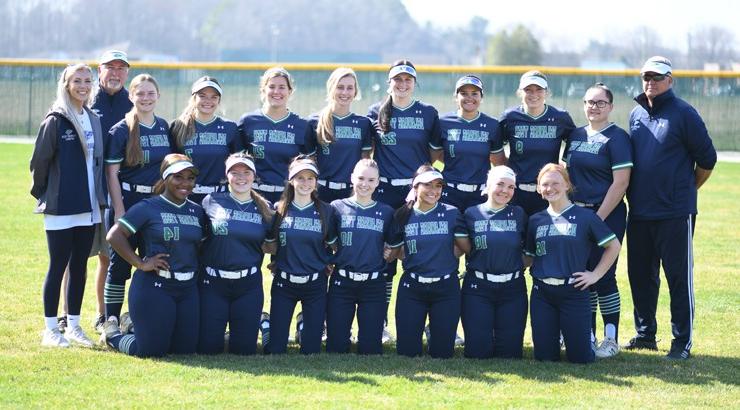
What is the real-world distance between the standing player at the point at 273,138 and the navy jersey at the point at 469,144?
100 centimetres

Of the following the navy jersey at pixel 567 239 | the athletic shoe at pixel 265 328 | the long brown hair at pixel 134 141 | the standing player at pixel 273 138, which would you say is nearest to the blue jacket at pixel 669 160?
the navy jersey at pixel 567 239

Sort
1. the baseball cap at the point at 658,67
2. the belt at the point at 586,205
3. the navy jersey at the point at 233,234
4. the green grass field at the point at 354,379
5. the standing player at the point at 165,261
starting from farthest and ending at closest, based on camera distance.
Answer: the belt at the point at 586,205, the baseball cap at the point at 658,67, the navy jersey at the point at 233,234, the standing player at the point at 165,261, the green grass field at the point at 354,379

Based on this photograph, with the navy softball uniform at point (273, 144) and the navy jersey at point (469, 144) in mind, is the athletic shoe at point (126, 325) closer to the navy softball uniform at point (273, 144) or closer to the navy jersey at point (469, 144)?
the navy softball uniform at point (273, 144)

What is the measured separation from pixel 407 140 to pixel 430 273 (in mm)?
1069

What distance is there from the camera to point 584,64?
106 m

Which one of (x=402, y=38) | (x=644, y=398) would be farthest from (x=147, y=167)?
(x=402, y=38)

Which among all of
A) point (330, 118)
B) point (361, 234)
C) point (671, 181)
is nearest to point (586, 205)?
point (671, 181)

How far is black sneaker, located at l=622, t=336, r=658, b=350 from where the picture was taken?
22.5 ft

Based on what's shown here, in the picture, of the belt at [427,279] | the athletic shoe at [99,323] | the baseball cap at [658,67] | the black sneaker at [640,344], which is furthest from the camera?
the athletic shoe at [99,323]

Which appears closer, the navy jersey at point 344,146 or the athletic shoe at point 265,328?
the athletic shoe at point 265,328

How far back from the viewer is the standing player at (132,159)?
260 inches

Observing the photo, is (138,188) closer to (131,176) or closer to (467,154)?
(131,176)

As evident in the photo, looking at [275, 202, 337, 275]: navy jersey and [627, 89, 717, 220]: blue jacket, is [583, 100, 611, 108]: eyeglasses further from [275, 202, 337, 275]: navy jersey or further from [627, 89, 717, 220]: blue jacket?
[275, 202, 337, 275]: navy jersey

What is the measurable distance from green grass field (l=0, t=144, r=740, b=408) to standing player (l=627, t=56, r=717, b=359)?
443mm
